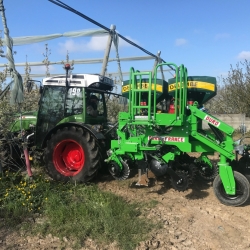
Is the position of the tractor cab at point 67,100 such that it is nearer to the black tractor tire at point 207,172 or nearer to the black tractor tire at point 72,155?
the black tractor tire at point 72,155

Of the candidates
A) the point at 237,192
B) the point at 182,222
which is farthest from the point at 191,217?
the point at 237,192

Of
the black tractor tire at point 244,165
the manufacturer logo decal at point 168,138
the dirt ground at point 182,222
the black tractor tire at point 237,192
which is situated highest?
the manufacturer logo decal at point 168,138

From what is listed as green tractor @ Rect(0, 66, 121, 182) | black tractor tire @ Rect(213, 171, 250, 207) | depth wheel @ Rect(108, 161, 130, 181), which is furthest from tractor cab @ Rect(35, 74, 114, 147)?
black tractor tire @ Rect(213, 171, 250, 207)

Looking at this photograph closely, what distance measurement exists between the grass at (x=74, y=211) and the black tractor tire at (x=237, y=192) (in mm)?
1079

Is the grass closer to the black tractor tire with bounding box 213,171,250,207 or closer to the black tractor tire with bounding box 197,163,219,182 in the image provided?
the black tractor tire with bounding box 213,171,250,207

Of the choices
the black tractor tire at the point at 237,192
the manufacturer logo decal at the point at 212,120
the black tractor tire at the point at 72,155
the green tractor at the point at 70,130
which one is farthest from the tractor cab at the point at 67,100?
the black tractor tire at the point at 237,192

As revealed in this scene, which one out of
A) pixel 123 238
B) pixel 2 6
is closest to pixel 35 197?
pixel 123 238

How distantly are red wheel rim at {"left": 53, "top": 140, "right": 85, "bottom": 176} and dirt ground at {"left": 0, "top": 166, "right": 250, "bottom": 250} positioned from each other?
0.63 meters

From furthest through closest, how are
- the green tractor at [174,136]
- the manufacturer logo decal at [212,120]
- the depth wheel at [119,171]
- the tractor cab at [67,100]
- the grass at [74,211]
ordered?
the tractor cab at [67,100], the depth wheel at [119,171], the manufacturer logo decal at [212,120], the green tractor at [174,136], the grass at [74,211]

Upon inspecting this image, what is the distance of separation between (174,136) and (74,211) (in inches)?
82.0

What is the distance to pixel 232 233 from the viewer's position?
4.28 meters

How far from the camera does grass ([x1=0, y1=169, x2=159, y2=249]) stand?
4.06 m

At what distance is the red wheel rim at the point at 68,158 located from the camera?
6.33 metres

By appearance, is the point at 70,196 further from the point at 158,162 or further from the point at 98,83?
the point at 98,83
